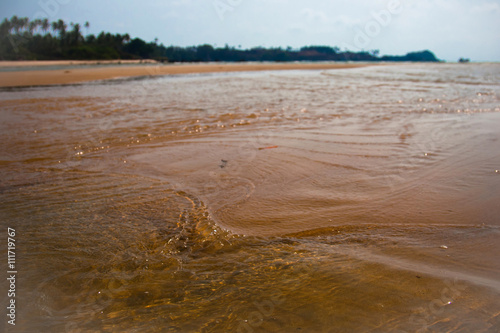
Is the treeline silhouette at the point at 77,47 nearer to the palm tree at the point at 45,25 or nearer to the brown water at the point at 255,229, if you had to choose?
the palm tree at the point at 45,25

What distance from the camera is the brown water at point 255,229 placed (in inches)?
69.9

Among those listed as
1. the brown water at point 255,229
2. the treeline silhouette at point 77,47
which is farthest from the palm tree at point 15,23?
the brown water at point 255,229

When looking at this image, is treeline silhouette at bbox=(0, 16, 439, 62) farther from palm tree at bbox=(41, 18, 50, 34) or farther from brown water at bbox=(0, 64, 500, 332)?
brown water at bbox=(0, 64, 500, 332)

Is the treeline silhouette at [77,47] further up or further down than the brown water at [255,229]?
Result: further up

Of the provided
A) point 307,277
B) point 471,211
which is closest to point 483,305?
point 307,277

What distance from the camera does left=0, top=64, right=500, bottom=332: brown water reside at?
1775 mm

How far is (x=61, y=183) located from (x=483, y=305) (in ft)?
12.8

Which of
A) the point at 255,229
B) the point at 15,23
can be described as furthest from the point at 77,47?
the point at 255,229

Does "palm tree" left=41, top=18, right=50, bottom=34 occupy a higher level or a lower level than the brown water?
higher

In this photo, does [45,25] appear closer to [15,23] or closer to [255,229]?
[15,23]

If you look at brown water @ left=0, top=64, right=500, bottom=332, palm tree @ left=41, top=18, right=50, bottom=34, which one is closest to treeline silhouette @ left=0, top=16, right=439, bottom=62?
palm tree @ left=41, top=18, right=50, bottom=34

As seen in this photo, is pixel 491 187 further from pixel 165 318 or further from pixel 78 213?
pixel 78 213

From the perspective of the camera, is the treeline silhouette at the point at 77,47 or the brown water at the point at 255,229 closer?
the brown water at the point at 255,229

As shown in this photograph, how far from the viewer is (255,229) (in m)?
2.70
